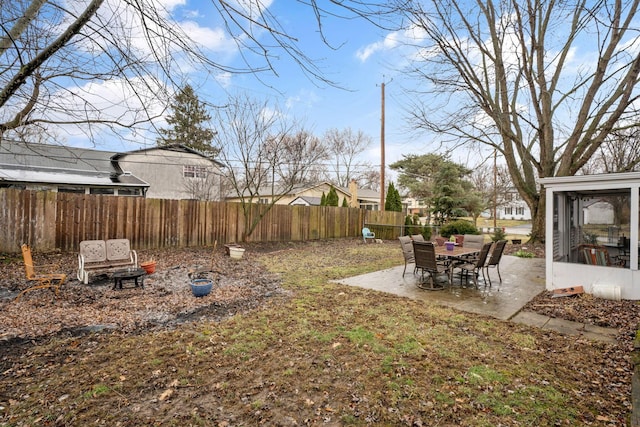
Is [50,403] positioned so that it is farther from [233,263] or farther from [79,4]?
[233,263]

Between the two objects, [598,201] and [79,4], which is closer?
[79,4]

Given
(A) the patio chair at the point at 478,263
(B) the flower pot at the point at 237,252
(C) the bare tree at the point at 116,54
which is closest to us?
(C) the bare tree at the point at 116,54

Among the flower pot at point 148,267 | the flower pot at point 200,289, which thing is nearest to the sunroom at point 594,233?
the flower pot at point 200,289

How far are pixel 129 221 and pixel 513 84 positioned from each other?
12.6 meters

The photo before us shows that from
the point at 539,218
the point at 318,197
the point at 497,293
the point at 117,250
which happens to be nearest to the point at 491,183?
the point at 318,197

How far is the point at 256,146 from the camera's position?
11.8m

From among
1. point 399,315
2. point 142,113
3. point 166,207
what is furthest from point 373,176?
point 142,113

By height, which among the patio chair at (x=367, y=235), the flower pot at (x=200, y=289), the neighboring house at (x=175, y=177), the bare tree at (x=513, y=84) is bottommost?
the flower pot at (x=200, y=289)

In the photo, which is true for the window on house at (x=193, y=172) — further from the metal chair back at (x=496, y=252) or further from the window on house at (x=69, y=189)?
the metal chair back at (x=496, y=252)

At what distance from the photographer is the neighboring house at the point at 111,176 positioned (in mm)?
11586

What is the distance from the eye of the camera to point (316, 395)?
2586 mm

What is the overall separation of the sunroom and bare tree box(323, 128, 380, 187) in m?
22.3

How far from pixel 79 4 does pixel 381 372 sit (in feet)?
11.9

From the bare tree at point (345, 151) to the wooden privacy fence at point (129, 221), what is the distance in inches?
625
